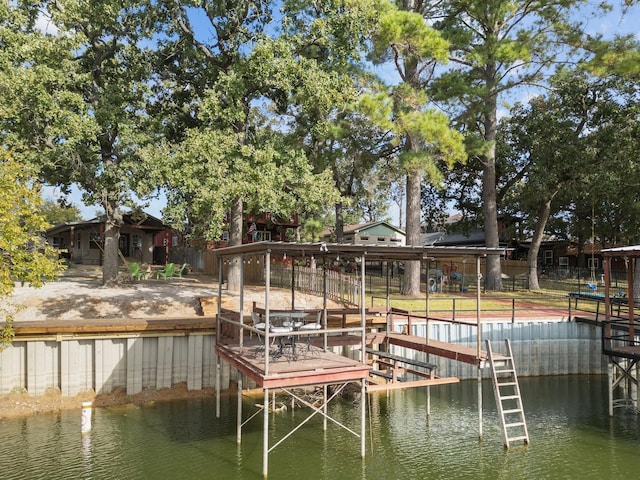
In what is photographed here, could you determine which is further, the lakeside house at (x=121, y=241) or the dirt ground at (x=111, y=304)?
the lakeside house at (x=121, y=241)

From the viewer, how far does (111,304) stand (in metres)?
18.8

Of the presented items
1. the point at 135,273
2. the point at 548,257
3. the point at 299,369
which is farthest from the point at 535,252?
the point at 299,369

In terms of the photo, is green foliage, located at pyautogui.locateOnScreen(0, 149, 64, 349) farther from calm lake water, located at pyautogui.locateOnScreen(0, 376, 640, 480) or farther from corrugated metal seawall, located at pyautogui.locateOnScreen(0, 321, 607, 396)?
calm lake water, located at pyautogui.locateOnScreen(0, 376, 640, 480)

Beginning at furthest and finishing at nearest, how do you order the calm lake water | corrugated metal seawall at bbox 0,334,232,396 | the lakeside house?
the lakeside house, corrugated metal seawall at bbox 0,334,232,396, the calm lake water

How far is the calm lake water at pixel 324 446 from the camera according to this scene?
930 cm

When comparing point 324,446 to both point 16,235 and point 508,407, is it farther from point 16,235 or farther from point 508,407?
point 16,235

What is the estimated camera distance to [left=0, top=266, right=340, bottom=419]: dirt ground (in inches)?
487

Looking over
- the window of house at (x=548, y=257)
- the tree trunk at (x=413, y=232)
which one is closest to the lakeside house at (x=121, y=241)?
the tree trunk at (x=413, y=232)

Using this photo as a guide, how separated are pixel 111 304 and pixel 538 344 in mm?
16970

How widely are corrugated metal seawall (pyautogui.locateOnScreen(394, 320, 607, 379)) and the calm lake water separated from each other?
329cm

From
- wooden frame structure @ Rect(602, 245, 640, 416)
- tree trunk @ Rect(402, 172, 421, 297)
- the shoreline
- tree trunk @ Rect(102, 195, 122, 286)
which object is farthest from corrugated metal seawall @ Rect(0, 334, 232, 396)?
tree trunk @ Rect(402, 172, 421, 297)

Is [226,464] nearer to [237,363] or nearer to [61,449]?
[237,363]

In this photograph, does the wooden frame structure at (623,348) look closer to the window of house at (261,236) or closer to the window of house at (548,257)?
the window of house at (261,236)

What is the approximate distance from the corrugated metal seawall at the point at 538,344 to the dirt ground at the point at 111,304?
6370 millimetres
